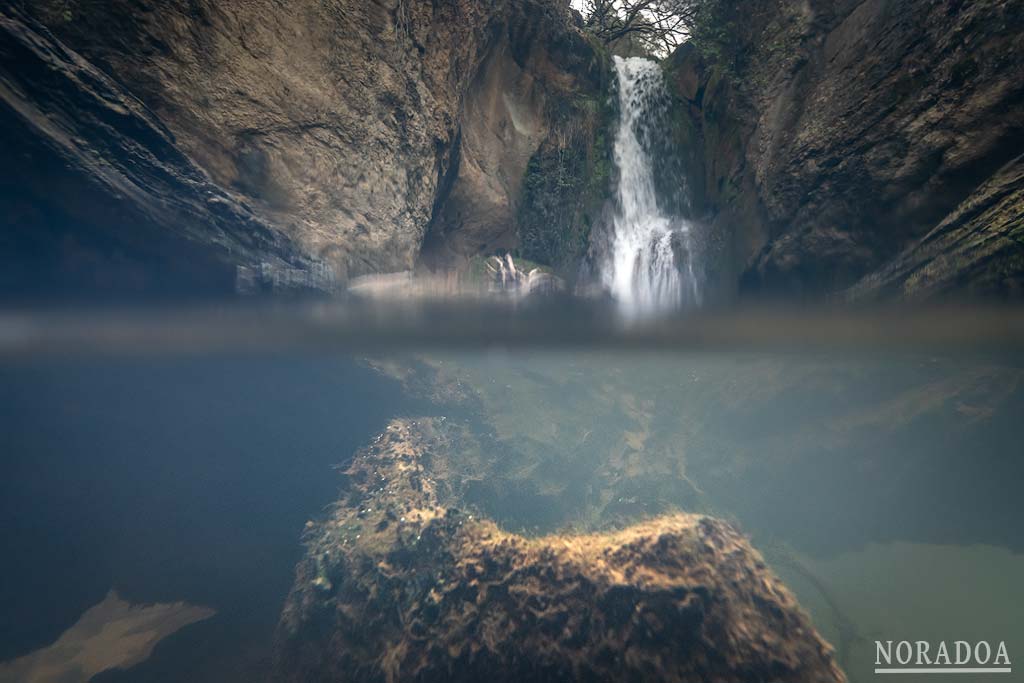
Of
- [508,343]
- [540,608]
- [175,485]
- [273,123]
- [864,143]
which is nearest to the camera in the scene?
[540,608]

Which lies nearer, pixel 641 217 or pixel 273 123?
pixel 273 123

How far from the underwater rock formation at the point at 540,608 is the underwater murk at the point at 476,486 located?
0.07 metres

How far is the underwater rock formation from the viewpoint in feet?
14.8

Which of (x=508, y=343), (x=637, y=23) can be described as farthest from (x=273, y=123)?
(x=637, y=23)

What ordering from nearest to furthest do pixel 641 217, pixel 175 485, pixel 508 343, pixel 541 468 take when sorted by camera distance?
pixel 508 343
pixel 175 485
pixel 541 468
pixel 641 217

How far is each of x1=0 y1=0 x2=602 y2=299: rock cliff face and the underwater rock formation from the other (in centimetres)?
470

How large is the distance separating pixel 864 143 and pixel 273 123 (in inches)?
365

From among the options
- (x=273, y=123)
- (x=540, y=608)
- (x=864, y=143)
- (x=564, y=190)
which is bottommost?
(x=540, y=608)

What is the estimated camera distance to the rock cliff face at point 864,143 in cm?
462

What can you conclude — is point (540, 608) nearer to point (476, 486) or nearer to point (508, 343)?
point (476, 486)

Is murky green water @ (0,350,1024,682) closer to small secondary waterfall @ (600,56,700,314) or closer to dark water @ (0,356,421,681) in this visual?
dark water @ (0,356,421,681)

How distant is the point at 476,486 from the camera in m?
7.82

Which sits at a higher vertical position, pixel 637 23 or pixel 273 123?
pixel 637 23

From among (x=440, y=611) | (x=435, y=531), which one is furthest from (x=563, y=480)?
(x=440, y=611)
